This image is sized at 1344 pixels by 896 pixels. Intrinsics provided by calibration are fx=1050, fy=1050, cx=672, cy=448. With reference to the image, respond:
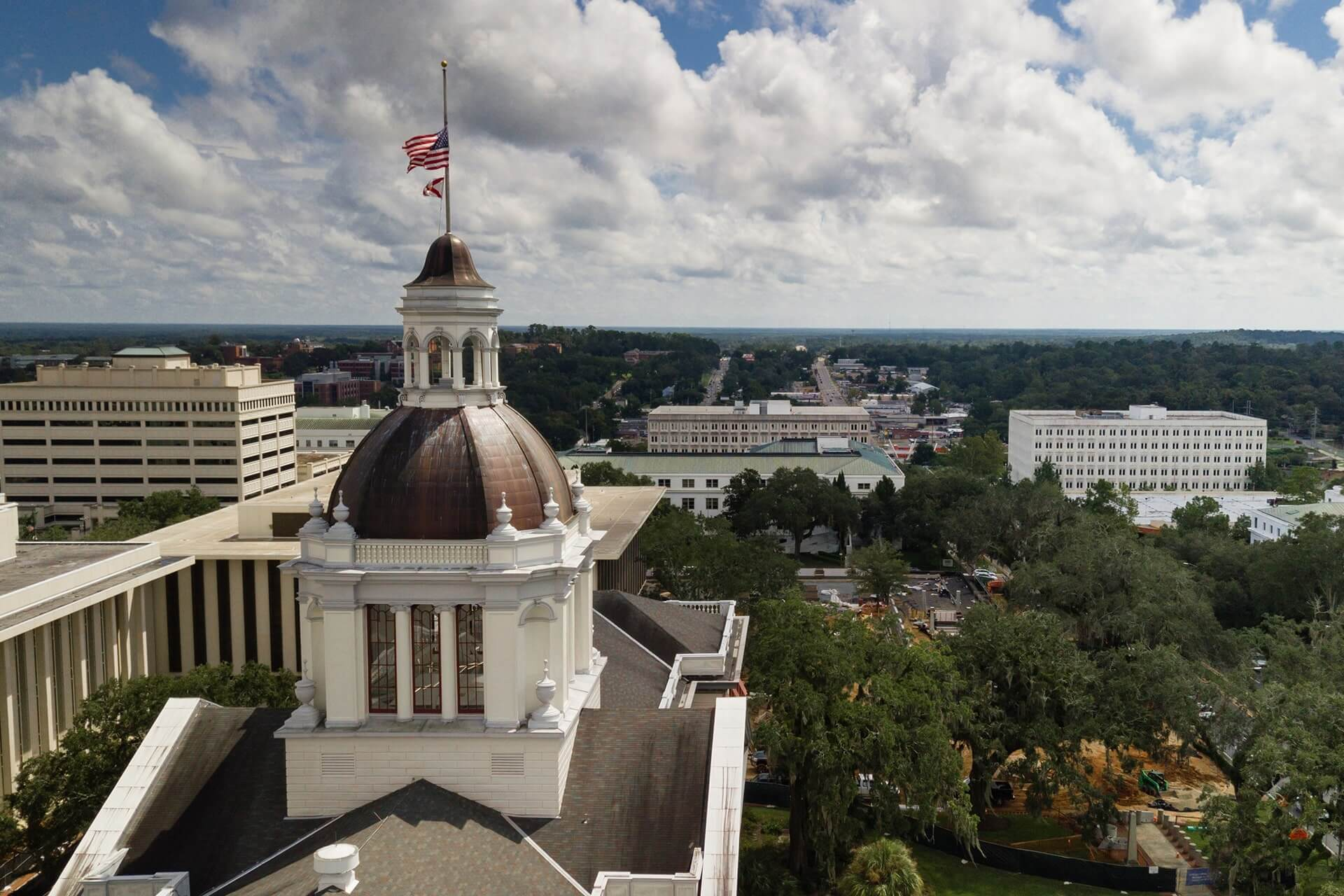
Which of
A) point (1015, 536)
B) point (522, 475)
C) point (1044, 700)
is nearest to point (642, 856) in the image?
point (522, 475)

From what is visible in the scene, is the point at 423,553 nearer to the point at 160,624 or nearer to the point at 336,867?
the point at 336,867

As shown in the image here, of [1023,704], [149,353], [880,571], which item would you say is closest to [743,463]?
[880,571]

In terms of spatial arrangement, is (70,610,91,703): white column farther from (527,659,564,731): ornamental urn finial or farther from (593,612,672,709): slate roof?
(527,659,564,731): ornamental urn finial

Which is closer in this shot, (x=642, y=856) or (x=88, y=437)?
(x=642, y=856)

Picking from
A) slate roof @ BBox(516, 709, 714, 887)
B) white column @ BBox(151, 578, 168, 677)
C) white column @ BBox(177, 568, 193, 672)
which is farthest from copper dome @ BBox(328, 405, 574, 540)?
white column @ BBox(151, 578, 168, 677)

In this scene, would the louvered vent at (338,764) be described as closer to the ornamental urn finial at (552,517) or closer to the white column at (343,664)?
the white column at (343,664)

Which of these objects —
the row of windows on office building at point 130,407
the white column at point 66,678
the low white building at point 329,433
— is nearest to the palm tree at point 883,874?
the white column at point 66,678

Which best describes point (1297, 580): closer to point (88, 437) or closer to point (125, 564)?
point (125, 564)
